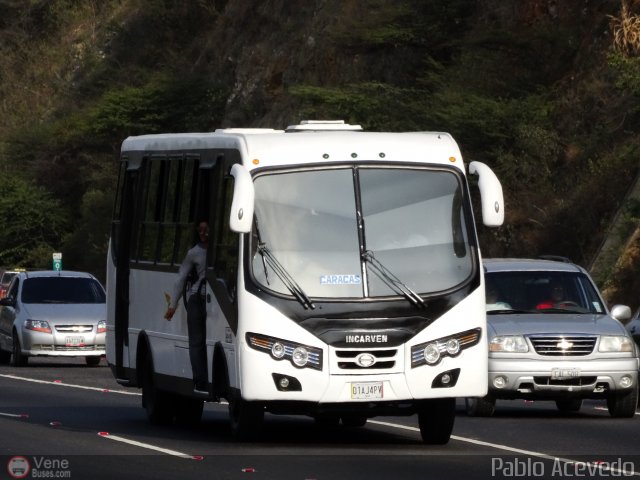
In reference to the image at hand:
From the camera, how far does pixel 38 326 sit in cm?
3266

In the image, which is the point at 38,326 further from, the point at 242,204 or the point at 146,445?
the point at 242,204

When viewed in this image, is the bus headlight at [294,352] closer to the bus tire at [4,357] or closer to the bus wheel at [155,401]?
the bus wheel at [155,401]

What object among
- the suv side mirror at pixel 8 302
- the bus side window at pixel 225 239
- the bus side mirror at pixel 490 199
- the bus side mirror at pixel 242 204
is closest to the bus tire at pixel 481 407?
the bus side mirror at pixel 490 199

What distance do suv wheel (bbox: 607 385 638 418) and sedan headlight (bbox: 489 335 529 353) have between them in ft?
3.55

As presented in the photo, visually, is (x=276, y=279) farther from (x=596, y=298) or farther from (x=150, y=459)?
(x=596, y=298)

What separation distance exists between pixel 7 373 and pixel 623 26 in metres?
18.6

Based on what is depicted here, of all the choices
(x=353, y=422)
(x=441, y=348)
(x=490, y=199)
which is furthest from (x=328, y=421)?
(x=490, y=199)

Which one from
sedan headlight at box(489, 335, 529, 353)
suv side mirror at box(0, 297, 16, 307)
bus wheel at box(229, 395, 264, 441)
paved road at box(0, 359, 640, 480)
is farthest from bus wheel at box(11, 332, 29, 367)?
bus wheel at box(229, 395, 264, 441)

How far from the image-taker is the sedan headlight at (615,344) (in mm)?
19547

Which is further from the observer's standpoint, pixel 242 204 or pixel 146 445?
pixel 146 445

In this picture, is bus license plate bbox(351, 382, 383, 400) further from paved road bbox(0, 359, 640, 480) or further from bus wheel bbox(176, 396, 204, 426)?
bus wheel bbox(176, 396, 204, 426)

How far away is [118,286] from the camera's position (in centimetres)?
1970

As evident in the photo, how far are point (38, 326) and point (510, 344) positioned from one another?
582 inches

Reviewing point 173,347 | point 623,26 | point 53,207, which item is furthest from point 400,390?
point 53,207
